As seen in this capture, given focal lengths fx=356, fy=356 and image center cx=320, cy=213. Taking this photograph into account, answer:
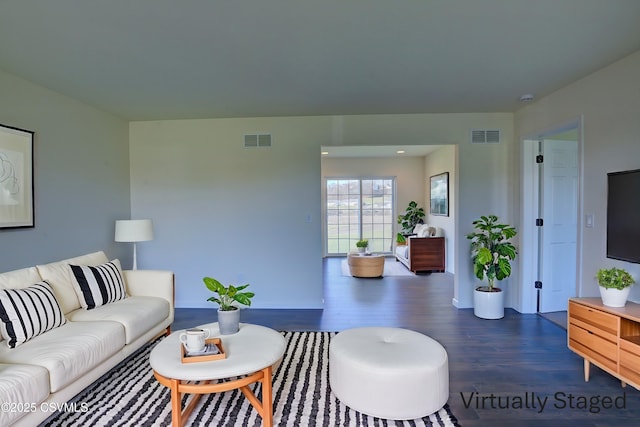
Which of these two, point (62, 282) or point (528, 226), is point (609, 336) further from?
point (62, 282)

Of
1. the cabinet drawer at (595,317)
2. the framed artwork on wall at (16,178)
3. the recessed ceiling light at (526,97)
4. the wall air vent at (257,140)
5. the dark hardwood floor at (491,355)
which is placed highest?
the recessed ceiling light at (526,97)

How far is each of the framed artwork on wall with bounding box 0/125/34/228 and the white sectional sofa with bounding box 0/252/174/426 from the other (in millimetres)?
540

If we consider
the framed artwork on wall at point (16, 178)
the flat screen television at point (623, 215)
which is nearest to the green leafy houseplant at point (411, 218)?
the flat screen television at point (623, 215)

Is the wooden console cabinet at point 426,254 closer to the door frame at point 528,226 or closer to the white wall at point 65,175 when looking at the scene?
the door frame at point 528,226

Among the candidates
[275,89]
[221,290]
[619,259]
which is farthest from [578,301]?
[275,89]

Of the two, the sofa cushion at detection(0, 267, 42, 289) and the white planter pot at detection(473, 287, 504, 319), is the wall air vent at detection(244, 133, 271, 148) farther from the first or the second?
the white planter pot at detection(473, 287, 504, 319)

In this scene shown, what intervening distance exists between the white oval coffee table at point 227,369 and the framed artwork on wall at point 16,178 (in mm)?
1921

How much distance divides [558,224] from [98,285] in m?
4.95

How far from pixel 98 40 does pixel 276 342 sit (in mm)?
2338

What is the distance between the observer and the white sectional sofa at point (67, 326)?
1902mm

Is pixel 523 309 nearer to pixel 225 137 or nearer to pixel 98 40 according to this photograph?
pixel 225 137

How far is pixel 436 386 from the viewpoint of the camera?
6.79 feet

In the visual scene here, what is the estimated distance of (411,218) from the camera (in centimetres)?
867

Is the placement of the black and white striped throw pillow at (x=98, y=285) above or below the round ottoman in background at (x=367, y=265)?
above
